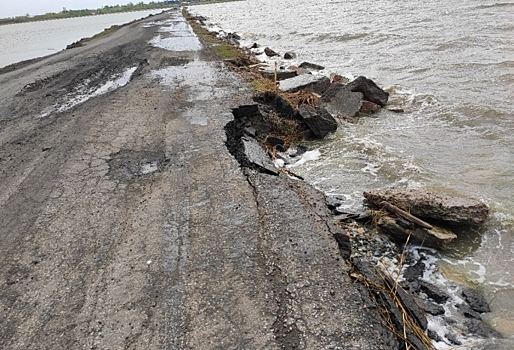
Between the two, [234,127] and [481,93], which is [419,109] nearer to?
[481,93]

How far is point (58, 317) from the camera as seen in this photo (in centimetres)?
322

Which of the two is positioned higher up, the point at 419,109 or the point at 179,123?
the point at 179,123

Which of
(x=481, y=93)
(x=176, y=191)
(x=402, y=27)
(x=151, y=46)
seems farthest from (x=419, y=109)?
(x=151, y=46)

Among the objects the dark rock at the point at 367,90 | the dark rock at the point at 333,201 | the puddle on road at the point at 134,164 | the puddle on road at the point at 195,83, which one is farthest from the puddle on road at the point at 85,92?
the dark rock at the point at 333,201

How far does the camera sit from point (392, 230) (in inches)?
190

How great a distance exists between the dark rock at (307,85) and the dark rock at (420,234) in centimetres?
640

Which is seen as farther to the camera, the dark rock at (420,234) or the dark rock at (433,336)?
the dark rock at (420,234)

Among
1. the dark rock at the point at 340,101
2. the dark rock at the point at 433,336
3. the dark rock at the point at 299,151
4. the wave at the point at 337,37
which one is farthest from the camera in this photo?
the wave at the point at 337,37

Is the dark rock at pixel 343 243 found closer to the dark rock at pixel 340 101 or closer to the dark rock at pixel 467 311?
the dark rock at pixel 467 311

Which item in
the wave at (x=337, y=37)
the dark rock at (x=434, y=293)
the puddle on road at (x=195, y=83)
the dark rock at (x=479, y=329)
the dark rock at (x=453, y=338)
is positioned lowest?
the wave at (x=337, y=37)

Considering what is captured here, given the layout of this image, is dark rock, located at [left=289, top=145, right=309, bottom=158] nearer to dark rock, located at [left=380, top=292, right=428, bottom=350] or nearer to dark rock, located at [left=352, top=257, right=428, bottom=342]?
dark rock, located at [left=352, top=257, right=428, bottom=342]

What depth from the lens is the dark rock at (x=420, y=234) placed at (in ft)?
15.3

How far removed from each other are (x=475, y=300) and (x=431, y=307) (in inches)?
24.3

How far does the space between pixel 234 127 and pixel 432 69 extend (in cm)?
893
